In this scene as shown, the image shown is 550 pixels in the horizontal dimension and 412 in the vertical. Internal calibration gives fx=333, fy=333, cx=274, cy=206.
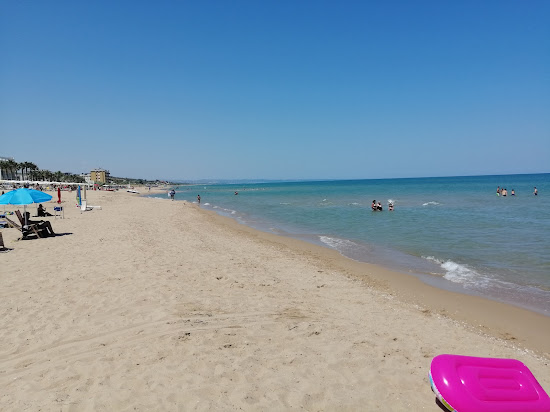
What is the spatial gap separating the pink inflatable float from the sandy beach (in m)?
0.37

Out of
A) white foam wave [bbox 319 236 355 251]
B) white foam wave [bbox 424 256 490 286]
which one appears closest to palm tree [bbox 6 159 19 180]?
white foam wave [bbox 319 236 355 251]

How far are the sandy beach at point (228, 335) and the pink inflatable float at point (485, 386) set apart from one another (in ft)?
1.20

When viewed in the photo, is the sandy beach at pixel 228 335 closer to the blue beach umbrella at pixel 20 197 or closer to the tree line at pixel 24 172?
the blue beach umbrella at pixel 20 197

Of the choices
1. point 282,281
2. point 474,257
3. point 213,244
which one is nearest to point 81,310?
point 282,281

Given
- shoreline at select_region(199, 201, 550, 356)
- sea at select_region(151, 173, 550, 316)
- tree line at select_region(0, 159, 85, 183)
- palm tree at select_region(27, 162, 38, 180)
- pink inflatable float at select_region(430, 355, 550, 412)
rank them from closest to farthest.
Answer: pink inflatable float at select_region(430, 355, 550, 412), shoreline at select_region(199, 201, 550, 356), sea at select_region(151, 173, 550, 316), tree line at select_region(0, 159, 85, 183), palm tree at select_region(27, 162, 38, 180)

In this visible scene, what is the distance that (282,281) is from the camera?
830 centimetres

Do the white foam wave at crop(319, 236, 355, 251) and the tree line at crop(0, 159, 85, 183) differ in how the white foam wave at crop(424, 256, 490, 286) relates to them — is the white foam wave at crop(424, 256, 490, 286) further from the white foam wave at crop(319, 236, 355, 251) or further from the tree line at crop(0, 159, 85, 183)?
the tree line at crop(0, 159, 85, 183)

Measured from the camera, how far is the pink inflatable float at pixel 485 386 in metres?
3.32

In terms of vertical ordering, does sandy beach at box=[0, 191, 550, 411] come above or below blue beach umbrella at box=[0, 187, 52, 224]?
below

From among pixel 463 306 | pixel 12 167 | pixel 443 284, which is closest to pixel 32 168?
pixel 12 167

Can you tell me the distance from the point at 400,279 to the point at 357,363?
563 centimetres

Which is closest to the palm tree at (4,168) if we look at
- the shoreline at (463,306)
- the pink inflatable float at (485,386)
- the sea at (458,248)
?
the sea at (458,248)

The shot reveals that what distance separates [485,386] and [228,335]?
335 centimetres

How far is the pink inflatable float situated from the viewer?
332 cm
